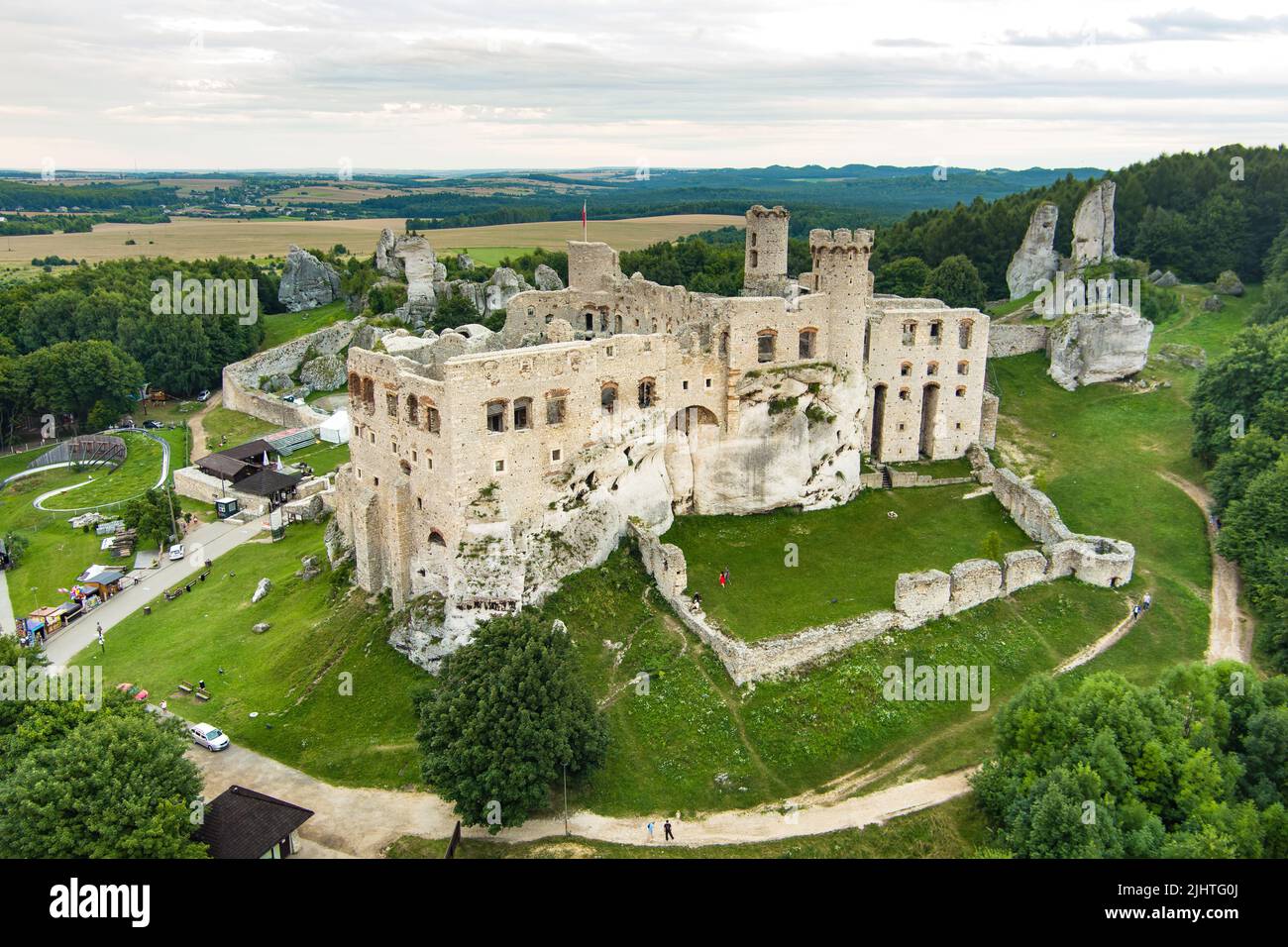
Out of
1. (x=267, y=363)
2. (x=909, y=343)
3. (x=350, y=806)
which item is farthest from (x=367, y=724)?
(x=267, y=363)

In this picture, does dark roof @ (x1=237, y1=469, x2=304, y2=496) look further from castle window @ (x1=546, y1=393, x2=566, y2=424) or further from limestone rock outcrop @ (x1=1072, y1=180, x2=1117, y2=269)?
limestone rock outcrop @ (x1=1072, y1=180, x2=1117, y2=269)

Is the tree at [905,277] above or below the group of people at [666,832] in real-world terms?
above

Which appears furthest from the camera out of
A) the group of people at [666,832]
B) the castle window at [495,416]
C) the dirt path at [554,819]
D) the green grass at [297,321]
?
the green grass at [297,321]

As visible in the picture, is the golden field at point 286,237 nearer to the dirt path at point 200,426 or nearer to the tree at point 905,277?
the tree at point 905,277

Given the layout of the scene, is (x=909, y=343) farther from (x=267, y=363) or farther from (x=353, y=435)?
(x=267, y=363)

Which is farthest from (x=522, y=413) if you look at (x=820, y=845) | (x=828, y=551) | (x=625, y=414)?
(x=820, y=845)

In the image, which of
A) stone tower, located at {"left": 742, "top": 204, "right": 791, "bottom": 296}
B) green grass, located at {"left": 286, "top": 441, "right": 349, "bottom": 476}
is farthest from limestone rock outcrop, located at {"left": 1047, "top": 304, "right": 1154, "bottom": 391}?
green grass, located at {"left": 286, "top": 441, "right": 349, "bottom": 476}

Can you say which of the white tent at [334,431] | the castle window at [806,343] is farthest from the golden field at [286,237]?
the castle window at [806,343]
